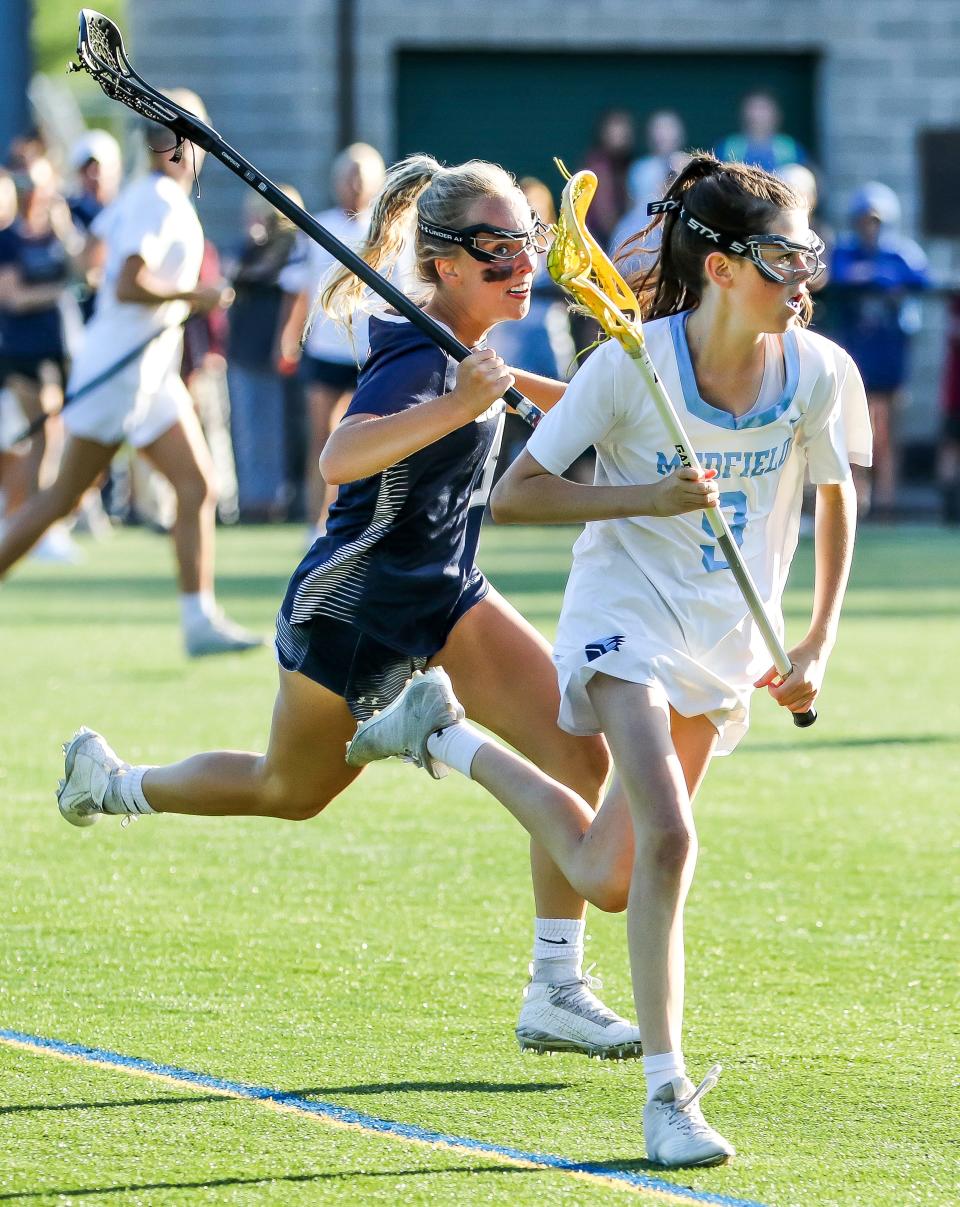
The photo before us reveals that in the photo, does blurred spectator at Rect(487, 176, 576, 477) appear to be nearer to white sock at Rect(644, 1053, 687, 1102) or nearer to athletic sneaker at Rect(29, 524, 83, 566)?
athletic sneaker at Rect(29, 524, 83, 566)

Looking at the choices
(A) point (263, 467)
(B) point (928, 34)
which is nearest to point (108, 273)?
(A) point (263, 467)

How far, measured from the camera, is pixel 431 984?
4.86m

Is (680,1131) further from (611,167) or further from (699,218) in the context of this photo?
(611,167)

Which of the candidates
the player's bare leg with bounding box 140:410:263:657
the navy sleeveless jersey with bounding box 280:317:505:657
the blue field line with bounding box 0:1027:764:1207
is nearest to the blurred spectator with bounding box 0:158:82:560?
the player's bare leg with bounding box 140:410:263:657

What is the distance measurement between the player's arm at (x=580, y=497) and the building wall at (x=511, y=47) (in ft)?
49.5

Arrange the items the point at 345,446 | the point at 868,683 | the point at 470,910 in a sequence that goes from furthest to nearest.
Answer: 1. the point at 868,683
2. the point at 470,910
3. the point at 345,446

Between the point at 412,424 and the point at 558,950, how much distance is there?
1122 mm

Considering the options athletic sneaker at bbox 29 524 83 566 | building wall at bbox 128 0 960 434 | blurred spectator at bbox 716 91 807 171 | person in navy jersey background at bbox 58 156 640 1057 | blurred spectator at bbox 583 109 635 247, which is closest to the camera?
person in navy jersey background at bbox 58 156 640 1057

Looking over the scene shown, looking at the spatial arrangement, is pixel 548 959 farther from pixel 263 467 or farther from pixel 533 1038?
pixel 263 467

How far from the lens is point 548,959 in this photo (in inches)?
177

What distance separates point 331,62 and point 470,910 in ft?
47.9

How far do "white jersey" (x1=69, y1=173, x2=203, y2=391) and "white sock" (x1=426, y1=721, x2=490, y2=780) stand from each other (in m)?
5.29

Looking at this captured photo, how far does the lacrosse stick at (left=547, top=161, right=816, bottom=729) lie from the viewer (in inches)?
153

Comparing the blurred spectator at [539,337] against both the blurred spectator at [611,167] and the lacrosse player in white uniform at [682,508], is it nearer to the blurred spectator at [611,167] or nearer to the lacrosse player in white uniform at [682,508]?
the blurred spectator at [611,167]
